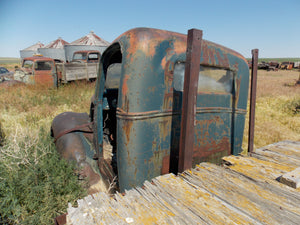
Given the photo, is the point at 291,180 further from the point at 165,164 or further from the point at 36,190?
the point at 36,190

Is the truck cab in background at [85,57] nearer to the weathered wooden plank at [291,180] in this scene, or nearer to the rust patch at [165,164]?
the rust patch at [165,164]

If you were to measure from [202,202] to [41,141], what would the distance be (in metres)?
3.50

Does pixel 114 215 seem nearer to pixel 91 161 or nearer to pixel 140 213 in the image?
pixel 140 213

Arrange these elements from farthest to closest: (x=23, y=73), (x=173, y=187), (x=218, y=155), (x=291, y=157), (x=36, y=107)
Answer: (x=23, y=73) < (x=36, y=107) < (x=218, y=155) < (x=291, y=157) < (x=173, y=187)

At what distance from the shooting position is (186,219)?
1.33 meters

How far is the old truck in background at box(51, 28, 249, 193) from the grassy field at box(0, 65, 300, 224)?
0.33 m

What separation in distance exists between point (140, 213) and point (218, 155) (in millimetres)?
1854

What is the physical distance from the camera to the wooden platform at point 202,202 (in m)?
1.36

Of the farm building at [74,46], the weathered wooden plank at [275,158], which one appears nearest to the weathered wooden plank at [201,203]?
the weathered wooden plank at [275,158]

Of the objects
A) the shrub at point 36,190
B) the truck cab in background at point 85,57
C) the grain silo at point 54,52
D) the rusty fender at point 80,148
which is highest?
the grain silo at point 54,52

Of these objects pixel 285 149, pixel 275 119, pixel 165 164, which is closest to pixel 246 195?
pixel 165 164

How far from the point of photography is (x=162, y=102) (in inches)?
88.5

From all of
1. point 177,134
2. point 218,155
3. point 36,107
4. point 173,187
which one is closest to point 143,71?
point 177,134

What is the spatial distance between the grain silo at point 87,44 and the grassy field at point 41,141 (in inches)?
425
